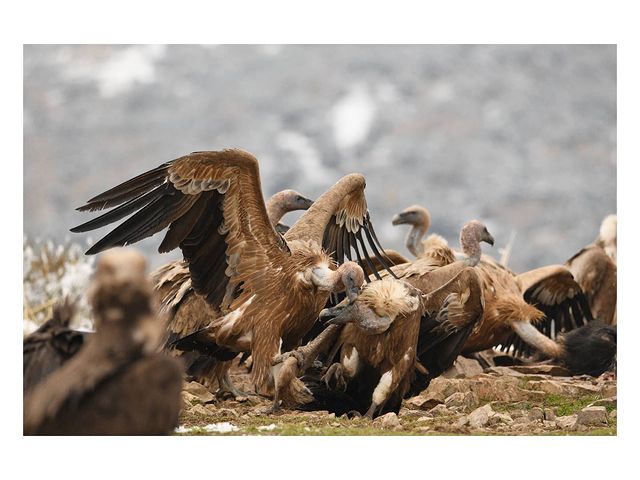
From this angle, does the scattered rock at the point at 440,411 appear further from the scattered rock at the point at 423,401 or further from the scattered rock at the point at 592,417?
the scattered rock at the point at 592,417

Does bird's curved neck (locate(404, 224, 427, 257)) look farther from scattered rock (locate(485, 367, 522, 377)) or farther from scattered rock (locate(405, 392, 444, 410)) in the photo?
scattered rock (locate(405, 392, 444, 410))

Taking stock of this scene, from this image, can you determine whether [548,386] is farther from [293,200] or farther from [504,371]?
[293,200]

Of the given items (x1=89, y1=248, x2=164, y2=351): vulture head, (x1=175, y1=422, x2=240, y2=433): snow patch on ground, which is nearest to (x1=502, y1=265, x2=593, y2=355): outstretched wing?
(x1=175, y1=422, x2=240, y2=433): snow patch on ground

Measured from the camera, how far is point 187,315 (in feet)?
25.1

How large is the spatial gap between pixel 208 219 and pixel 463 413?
7.97 ft

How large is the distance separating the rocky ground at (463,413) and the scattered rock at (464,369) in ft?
0.25

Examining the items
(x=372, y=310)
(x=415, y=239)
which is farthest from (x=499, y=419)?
(x=415, y=239)

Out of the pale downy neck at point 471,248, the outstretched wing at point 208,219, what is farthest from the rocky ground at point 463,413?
the pale downy neck at point 471,248

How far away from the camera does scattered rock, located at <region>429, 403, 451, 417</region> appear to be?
719cm

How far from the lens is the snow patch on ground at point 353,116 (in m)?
8.38

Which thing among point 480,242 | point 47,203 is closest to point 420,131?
point 480,242

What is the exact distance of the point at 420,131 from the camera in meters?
8.52

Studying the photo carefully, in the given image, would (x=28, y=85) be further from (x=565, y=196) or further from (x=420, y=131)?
(x=565, y=196)

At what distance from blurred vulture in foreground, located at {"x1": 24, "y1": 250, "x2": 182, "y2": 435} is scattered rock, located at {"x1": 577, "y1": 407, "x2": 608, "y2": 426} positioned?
4.38 meters
